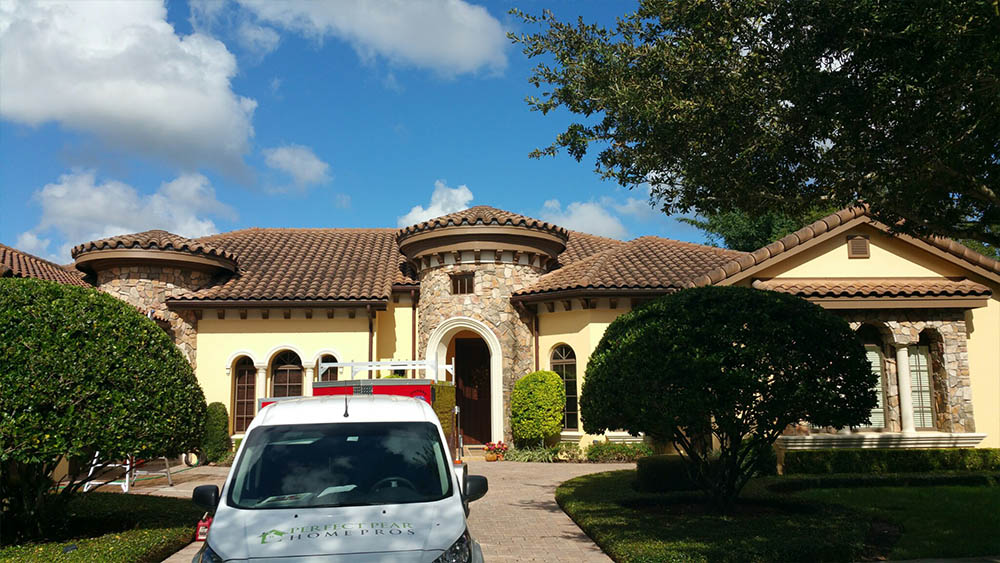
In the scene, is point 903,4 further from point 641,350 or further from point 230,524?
point 230,524

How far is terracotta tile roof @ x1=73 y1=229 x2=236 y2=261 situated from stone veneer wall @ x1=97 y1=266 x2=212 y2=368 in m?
0.67

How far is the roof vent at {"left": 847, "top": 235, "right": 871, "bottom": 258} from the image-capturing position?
1569 cm

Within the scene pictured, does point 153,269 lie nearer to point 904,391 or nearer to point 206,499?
point 206,499

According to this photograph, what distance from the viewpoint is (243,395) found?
18.6 m

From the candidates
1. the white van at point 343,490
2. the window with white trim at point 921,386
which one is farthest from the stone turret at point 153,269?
the window with white trim at point 921,386

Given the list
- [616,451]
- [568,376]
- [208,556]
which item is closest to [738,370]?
[208,556]

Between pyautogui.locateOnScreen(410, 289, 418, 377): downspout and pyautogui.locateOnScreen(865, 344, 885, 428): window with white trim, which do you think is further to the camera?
pyautogui.locateOnScreen(410, 289, 418, 377): downspout

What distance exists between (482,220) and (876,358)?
31.9 feet

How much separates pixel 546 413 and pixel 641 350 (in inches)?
335

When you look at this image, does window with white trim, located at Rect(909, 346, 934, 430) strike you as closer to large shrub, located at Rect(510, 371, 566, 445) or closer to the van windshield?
large shrub, located at Rect(510, 371, 566, 445)

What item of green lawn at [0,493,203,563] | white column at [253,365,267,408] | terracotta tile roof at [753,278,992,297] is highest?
terracotta tile roof at [753,278,992,297]

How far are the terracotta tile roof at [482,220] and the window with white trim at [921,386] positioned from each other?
356 inches

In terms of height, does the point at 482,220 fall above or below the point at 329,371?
above

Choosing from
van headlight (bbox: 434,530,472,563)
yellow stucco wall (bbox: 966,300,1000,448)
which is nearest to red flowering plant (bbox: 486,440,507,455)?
yellow stucco wall (bbox: 966,300,1000,448)
